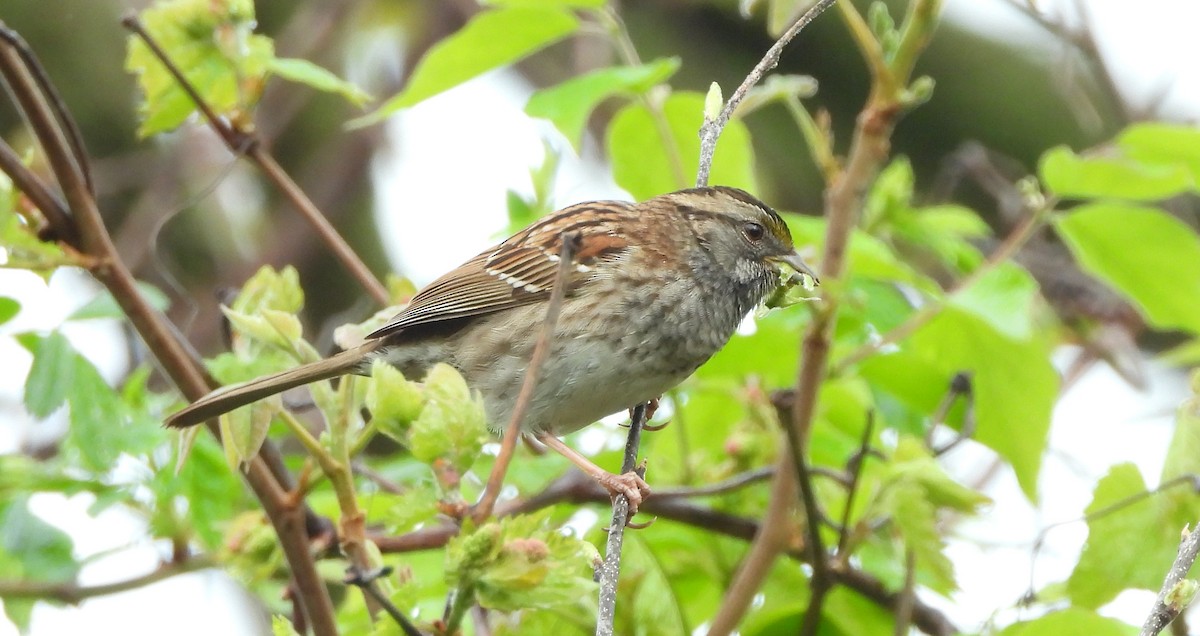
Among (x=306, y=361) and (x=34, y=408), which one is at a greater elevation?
(x=34, y=408)

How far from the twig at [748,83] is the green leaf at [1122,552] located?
0.96 meters

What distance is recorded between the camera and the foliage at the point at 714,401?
8.02 feet

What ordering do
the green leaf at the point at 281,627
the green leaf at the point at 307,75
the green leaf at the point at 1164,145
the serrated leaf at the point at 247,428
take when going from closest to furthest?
1. the green leaf at the point at 281,627
2. the serrated leaf at the point at 247,428
3. the green leaf at the point at 307,75
4. the green leaf at the point at 1164,145

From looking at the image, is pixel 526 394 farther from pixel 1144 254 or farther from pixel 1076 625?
pixel 1144 254

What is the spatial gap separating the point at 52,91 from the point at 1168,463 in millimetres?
2073

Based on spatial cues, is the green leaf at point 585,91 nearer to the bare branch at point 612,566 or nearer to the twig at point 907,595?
the bare branch at point 612,566

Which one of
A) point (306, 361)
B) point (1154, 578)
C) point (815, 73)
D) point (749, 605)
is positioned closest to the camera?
point (306, 361)

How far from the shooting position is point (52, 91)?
92.4 inches

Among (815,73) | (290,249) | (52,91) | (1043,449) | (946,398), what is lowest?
(1043,449)

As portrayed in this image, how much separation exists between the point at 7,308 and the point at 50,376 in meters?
0.16

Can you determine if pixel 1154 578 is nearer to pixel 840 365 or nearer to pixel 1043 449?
pixel 1043 449

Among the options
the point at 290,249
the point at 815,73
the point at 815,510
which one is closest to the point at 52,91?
the point at 815,510

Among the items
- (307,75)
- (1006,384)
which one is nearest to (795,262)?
(1006,384)

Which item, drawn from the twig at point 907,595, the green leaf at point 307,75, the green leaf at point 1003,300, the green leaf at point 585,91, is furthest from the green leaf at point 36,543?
the green leaf at point 1003,300
